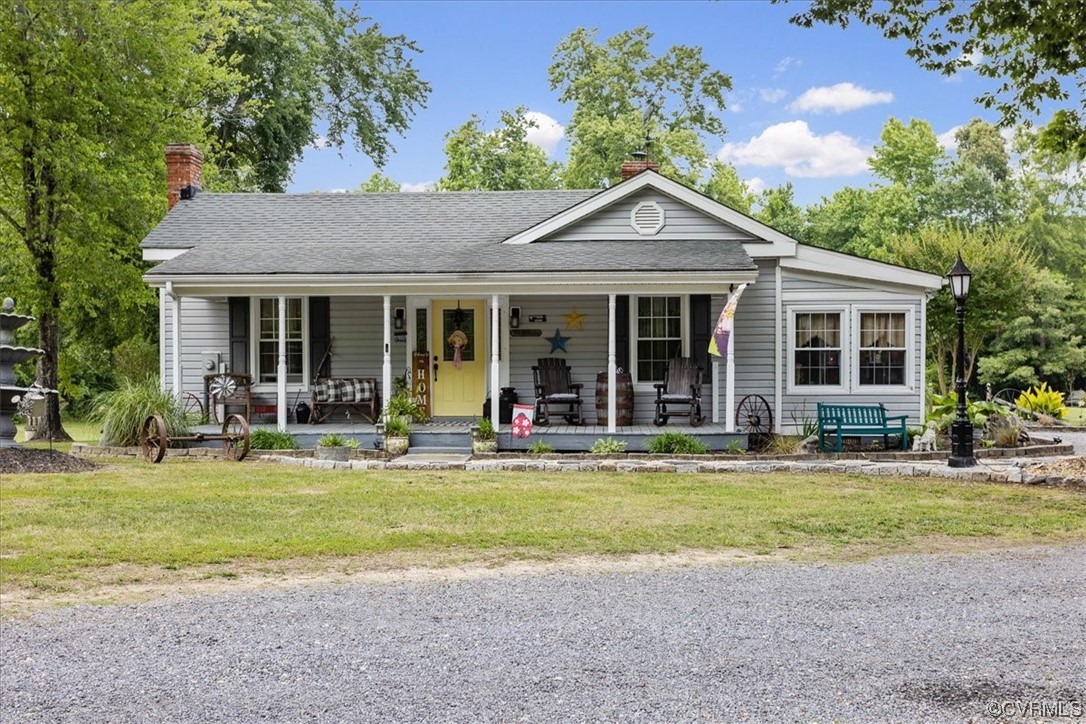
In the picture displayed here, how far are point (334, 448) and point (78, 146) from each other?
328 inches

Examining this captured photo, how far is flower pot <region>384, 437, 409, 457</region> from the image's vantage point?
544 inches

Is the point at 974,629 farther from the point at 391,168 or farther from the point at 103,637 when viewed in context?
the point at 391,168

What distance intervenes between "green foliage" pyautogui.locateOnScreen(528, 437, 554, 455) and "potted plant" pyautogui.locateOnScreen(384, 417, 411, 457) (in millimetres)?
1833

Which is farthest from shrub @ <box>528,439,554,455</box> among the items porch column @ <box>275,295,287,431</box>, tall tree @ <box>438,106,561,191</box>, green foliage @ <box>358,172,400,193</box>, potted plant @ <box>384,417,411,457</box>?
green foliage @ <box>358,172,400,193</box>

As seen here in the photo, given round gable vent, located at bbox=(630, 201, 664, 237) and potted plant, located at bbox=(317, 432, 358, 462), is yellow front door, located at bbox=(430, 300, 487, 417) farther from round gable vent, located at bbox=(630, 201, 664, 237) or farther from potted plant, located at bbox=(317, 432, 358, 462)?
round gable vent, located at bbox=(630, 201, 664, 237)

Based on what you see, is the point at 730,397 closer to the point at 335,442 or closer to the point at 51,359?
the point at 335,442

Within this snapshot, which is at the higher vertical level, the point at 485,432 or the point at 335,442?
the point at 485,432

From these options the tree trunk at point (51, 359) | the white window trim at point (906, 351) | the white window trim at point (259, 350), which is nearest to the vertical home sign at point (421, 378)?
the white window trim at point (259, 350)

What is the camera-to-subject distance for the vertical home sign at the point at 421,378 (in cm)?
1570

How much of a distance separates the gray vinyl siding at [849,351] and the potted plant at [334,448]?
6937 millimetres

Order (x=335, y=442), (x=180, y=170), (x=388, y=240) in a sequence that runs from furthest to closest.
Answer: (x=180, y=170) < (x=388, y=240) < (x=335, y=442)

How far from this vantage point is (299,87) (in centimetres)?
2989

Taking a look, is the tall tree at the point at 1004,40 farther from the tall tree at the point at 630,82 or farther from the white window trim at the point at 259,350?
the tall tree at the point at 630,82

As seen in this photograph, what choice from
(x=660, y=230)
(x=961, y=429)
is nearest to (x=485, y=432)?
(x=660, y=230)
